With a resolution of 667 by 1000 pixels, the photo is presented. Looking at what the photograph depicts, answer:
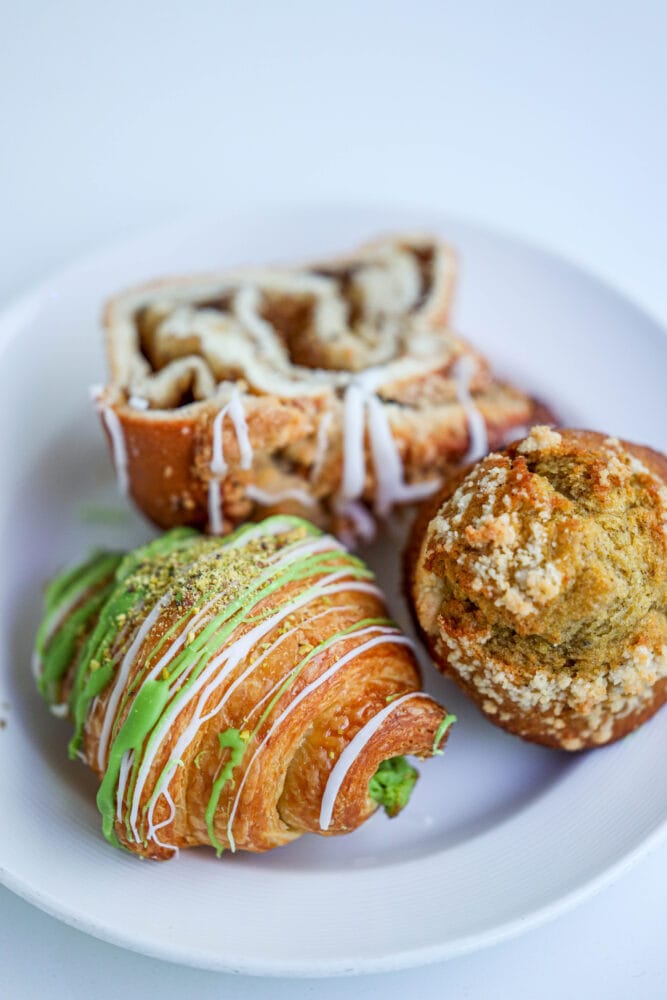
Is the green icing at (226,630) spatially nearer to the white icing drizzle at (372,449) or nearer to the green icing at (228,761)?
the green icing at (228,761)

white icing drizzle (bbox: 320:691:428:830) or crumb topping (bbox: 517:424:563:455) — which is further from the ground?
crumb topping (bbox: 517:424:563:455)

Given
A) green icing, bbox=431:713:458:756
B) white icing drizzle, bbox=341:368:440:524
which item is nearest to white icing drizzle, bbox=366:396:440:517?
white icing drizzle, bbox=341:368:440:524

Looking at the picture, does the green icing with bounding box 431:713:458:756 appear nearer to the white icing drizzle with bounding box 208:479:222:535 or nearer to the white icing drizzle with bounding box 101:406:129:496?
the white icing drizzle with bounding box 208:479:222:535

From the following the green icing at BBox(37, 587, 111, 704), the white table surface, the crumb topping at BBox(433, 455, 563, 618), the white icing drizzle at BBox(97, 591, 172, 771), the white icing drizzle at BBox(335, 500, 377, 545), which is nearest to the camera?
the crumb topping at BBox(433, 455, 563, 618)

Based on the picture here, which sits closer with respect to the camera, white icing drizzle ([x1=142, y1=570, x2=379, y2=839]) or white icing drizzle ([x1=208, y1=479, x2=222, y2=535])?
white icing drizzle ([x1=142, y1=570, x2=379, y2=839])

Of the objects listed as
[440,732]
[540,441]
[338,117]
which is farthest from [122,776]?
[338,117]

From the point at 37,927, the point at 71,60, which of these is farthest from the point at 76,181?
the point at 37,927

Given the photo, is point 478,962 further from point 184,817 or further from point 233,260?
point 233,260

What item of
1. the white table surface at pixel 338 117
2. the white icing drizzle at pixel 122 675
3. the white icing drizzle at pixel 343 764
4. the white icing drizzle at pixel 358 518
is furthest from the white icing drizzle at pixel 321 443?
the white table surface at pixel 338 117
